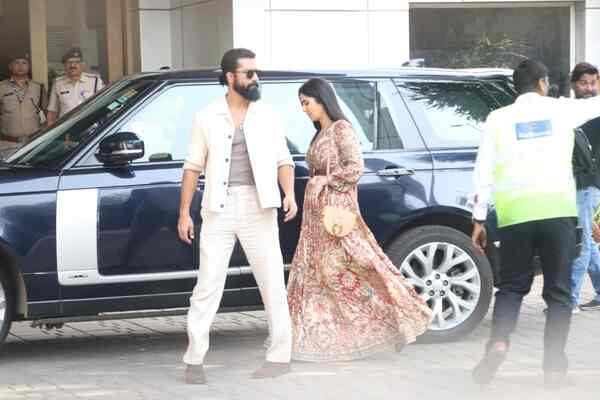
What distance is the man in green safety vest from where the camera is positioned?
22.9 feet

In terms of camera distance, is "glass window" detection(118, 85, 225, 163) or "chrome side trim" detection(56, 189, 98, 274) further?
"glass window" detection(118, 85, 225, 163)

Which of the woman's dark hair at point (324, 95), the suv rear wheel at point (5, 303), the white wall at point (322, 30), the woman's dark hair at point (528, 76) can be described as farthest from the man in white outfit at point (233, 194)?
the white wall at point (322, 30)

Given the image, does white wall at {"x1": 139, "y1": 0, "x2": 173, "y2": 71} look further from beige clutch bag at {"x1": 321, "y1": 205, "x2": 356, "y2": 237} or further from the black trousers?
the black trousers

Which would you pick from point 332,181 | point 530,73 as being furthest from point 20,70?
point 530,73

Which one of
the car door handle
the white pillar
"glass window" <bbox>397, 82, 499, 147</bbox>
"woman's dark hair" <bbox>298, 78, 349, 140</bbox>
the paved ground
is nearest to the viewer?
the paved ground

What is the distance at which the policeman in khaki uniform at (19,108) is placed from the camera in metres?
13.8

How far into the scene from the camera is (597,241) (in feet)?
33.2

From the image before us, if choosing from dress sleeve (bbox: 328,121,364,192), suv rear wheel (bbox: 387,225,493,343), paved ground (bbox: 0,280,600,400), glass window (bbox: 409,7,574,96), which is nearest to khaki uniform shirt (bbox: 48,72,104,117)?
paved ground (bbox: 0,280,600,400)

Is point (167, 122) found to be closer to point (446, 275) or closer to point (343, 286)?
point (343, 286)

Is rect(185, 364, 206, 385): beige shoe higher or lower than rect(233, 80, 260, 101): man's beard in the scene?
lower

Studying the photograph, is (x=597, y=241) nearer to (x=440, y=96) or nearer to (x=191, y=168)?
(x=440, y=96)

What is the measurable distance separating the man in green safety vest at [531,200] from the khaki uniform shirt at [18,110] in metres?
7.66

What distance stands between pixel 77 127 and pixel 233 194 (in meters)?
1.37

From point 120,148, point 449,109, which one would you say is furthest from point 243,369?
point 449,109
